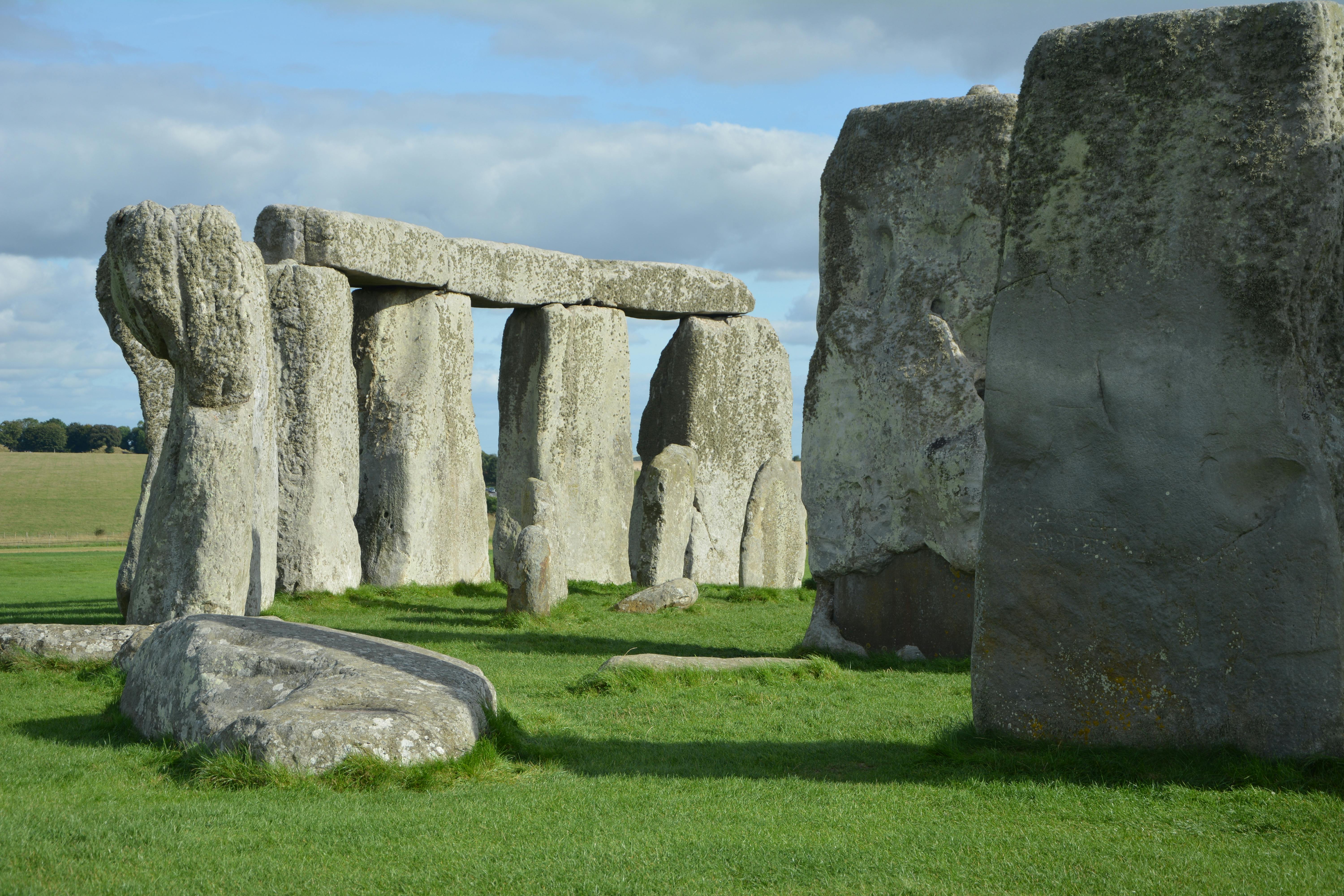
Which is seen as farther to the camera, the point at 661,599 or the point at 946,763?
the point at 661,599

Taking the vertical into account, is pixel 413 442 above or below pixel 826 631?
above

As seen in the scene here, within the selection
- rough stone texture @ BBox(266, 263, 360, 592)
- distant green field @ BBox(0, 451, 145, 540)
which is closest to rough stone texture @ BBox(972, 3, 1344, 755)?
rough stone texture @ BBox(266, 263, 360, 592)

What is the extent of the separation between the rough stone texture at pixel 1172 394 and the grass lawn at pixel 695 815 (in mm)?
315

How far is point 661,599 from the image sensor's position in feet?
41.4

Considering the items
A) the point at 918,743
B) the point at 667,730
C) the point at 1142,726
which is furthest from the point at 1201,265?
the point at 667,730

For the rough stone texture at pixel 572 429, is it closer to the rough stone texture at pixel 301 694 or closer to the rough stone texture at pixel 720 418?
the rough stone texture at pixel 720 418

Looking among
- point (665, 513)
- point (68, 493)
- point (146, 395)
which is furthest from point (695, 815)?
point (68, 493)

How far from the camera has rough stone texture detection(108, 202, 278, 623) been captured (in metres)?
8.39

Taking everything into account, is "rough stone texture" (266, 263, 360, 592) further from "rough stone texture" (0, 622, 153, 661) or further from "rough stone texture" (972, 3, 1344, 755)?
"rough stone texture" (972, 3, 1344, 755)

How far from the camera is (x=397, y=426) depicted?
1469 centimetres

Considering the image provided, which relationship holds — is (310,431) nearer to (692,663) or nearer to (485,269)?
(485,269)

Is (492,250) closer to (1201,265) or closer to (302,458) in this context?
(302,458)

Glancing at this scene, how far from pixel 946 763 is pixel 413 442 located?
10350 millimetres

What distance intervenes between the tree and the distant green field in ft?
10.3
